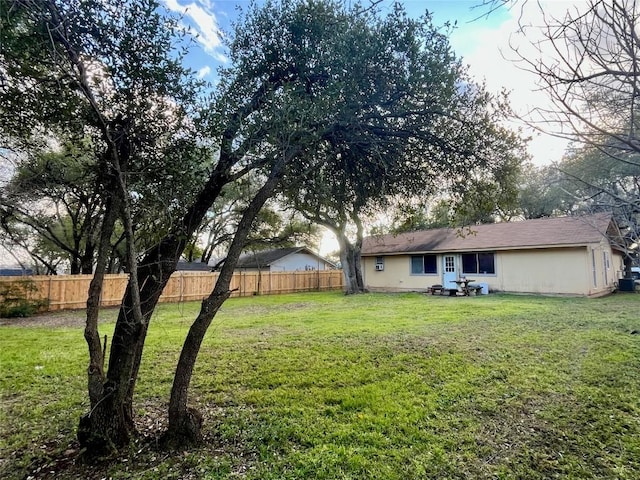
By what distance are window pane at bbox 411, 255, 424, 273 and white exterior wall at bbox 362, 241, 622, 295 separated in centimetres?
60

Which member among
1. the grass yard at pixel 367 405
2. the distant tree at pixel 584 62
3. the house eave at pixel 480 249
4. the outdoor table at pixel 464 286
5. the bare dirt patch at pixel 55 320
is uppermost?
the distant tree at pixel 584 62

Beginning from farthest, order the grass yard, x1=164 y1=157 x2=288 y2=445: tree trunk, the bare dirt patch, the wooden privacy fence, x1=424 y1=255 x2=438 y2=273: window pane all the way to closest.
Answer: x1=424 y1=255 x2=438 y2=273: window pane → the wooden privacy fence → the bare dirt patch → x1=164 y1=157 x2=288 y2=445: tree trunk → the grass yard

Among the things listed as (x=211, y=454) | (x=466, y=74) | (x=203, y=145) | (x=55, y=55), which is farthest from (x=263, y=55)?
(x=211, y=454)

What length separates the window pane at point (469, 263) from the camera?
17.1 metres

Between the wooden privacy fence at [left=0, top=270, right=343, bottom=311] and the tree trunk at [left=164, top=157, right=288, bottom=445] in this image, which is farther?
the wooden privacy fence at [left=0, top=270, right=343, bottom=311]

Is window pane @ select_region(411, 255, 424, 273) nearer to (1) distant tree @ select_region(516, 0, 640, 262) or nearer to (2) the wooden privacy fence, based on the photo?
Result: (2) the wooden privacy fence

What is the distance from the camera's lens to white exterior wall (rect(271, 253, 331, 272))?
2725 centimetres

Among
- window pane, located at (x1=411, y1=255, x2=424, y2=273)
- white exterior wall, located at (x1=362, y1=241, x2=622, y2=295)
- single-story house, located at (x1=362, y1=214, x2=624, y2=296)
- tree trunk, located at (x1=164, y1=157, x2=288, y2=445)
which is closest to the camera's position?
tree trunk, located at (x1=164, y1=157, x2=288, y2=445)

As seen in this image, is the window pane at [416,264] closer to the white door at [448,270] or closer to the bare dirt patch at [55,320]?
the white door at [448,270]

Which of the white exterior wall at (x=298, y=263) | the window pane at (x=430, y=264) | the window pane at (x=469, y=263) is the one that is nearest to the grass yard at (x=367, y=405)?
the window pane at (x=469, y=263)

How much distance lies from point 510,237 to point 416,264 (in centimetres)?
475

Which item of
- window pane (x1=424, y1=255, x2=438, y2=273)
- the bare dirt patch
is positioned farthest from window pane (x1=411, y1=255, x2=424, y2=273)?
the bare dirt patch

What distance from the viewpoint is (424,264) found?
18703 millimetres

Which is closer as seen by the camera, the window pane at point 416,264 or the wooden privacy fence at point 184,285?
the wooden privacy fence at point 184,285
